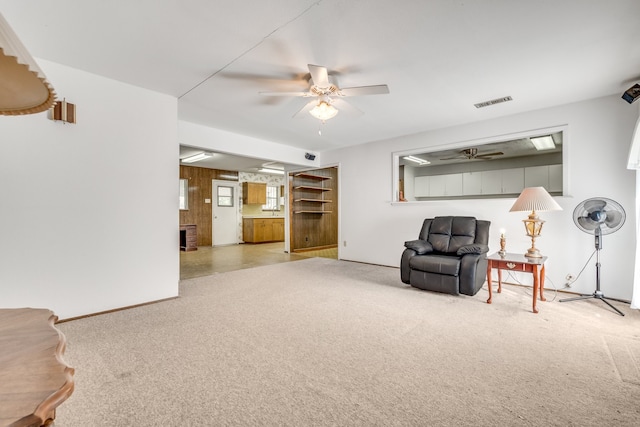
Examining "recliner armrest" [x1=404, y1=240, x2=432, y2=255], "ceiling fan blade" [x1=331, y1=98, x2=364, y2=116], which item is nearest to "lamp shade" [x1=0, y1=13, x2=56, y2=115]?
"ceiling fan blade" [x1=331, y1=98, x2=364, y2=116]

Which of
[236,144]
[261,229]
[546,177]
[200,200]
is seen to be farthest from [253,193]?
[546,177]

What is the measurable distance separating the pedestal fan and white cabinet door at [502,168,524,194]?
3.19 m

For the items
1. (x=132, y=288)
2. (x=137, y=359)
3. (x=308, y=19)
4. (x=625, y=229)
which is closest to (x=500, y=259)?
(x=625, y=229)

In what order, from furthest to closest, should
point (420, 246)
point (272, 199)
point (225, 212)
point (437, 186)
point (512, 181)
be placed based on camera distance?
point (272, 199)
point (225, 212)
point (437, 186)
point (512, 181)
point (420, 246)

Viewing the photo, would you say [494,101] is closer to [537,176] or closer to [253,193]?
[537,176]

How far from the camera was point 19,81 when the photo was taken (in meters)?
0.73

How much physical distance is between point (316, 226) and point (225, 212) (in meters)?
3.06

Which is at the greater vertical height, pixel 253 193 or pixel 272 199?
pixel 253 193

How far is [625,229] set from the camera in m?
3.29

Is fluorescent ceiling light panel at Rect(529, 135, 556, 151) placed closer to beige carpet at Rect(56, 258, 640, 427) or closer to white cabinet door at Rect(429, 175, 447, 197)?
white cabinet door at Rect(429, 175, 447, 197)

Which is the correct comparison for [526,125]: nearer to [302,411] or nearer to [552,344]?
[552,344]

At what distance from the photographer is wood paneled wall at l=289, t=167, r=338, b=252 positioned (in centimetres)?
724

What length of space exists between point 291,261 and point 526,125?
449 cm

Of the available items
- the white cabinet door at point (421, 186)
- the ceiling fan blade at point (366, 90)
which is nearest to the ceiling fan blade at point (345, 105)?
the ceiling fan blade at point (366, 90)
